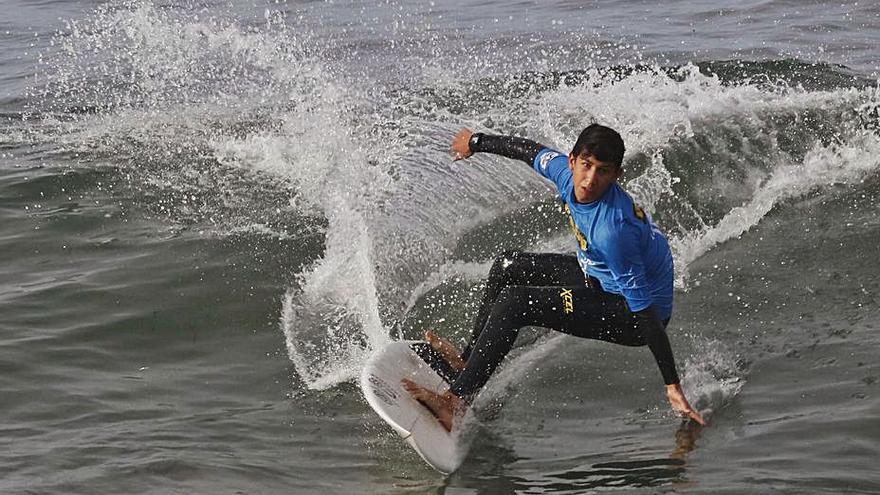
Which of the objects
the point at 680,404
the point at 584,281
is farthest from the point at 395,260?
the point at 680,404

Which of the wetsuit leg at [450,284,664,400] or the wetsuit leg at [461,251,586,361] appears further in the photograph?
the wetsuit leg at [461,251,586,361]

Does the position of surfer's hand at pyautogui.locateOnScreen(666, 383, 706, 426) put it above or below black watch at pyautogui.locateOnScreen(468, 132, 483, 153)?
below

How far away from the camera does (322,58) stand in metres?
14.9

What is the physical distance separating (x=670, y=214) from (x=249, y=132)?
417 centimetres

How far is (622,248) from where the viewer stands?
16.8ft

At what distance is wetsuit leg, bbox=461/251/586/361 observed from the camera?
5.70 metres

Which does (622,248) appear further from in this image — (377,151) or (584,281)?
(377,151)

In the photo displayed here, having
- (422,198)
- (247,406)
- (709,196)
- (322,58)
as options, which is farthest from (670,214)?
(322,58)

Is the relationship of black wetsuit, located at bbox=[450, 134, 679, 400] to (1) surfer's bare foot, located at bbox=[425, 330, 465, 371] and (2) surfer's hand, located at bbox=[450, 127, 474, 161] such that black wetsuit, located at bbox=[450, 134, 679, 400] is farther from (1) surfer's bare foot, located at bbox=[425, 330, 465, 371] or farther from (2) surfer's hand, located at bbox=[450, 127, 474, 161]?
(2) surfer's hand, located at bbox=[450, 127, 474, 161]

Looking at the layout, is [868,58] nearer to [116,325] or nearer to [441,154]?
[441,154]

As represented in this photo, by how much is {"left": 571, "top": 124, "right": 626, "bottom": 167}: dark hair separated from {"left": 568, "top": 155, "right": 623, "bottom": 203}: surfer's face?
0.02 meters

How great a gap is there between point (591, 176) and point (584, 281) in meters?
0.71

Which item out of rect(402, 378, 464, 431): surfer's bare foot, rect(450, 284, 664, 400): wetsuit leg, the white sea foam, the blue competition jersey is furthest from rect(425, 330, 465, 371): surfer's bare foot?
the blue competition jersey

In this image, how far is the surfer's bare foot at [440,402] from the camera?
557 centimetres
